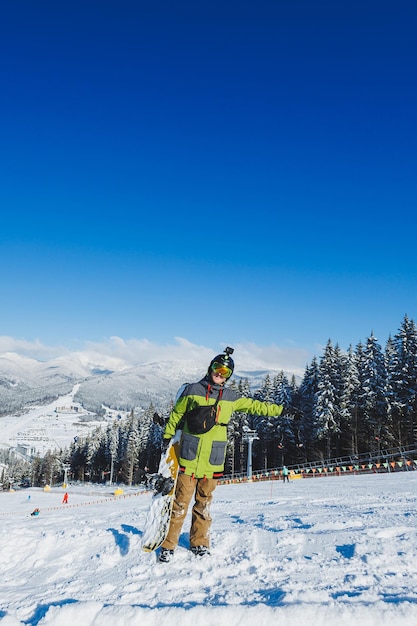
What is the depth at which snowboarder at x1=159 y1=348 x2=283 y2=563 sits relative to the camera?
484 cm

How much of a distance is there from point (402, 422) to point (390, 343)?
8.46m

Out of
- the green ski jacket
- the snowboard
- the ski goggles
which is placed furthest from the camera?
the ski goggles

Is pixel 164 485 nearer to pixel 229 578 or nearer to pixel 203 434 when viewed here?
pixel 203 434

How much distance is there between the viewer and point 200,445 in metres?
4.94

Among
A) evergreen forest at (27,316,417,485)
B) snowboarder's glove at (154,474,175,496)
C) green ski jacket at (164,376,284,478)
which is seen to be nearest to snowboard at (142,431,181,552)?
snowboarder's glove at (154,474,175,496)

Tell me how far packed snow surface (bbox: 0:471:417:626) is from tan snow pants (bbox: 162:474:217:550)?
23 cm

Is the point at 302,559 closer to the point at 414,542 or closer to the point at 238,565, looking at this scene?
the point at 238,565

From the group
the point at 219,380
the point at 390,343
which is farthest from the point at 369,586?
the point at 390,343

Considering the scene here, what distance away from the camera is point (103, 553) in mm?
4887

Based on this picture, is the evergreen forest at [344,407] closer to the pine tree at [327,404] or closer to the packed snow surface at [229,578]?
the pine tree at [327,404]

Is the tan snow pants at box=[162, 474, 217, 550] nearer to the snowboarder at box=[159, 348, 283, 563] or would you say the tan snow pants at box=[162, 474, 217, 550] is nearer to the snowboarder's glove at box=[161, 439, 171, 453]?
the snowboarder at box=[159, 348, 283, 563]

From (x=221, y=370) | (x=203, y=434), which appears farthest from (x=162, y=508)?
(x=221, y=370)

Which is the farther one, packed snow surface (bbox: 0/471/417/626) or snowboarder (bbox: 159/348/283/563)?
snowboarder (bbox: 159/348/283/563)

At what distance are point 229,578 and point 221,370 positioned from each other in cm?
215
